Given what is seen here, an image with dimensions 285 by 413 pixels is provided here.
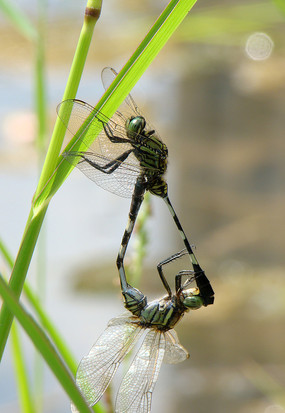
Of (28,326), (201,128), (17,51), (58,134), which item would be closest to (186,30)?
(58,134)

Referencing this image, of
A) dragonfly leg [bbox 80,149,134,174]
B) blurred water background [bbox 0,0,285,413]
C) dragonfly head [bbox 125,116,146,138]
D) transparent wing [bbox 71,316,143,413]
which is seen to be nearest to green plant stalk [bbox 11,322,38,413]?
transparent wing [bbox 71,316,143,413]

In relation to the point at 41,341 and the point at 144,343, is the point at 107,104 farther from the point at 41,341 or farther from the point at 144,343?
the point at 144,343

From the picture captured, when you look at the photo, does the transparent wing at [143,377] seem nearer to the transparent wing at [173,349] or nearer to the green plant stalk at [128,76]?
the transparent wing at [173,349]

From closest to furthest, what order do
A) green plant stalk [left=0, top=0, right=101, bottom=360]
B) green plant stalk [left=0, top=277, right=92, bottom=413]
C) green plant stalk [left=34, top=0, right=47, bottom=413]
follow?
green plant stalk [left=0, top=277, right=92, bottom=413]
green plant stalk [left=0, top=0, right=101, bottom=360]
green plant stalk [left=34, top=0, right=47, bottom=413]

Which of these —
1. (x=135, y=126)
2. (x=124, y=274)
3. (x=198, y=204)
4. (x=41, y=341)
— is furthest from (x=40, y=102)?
(x=198, y=204)

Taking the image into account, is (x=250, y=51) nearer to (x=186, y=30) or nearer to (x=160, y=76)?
(x=160, y=76)

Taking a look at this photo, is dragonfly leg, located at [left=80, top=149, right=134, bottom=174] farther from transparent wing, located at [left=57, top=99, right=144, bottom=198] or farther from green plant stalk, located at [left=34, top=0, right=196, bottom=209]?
green plant stalk, located at [left=34, top=0, right=196, bottom=209]

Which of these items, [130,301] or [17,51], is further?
[17,51]
